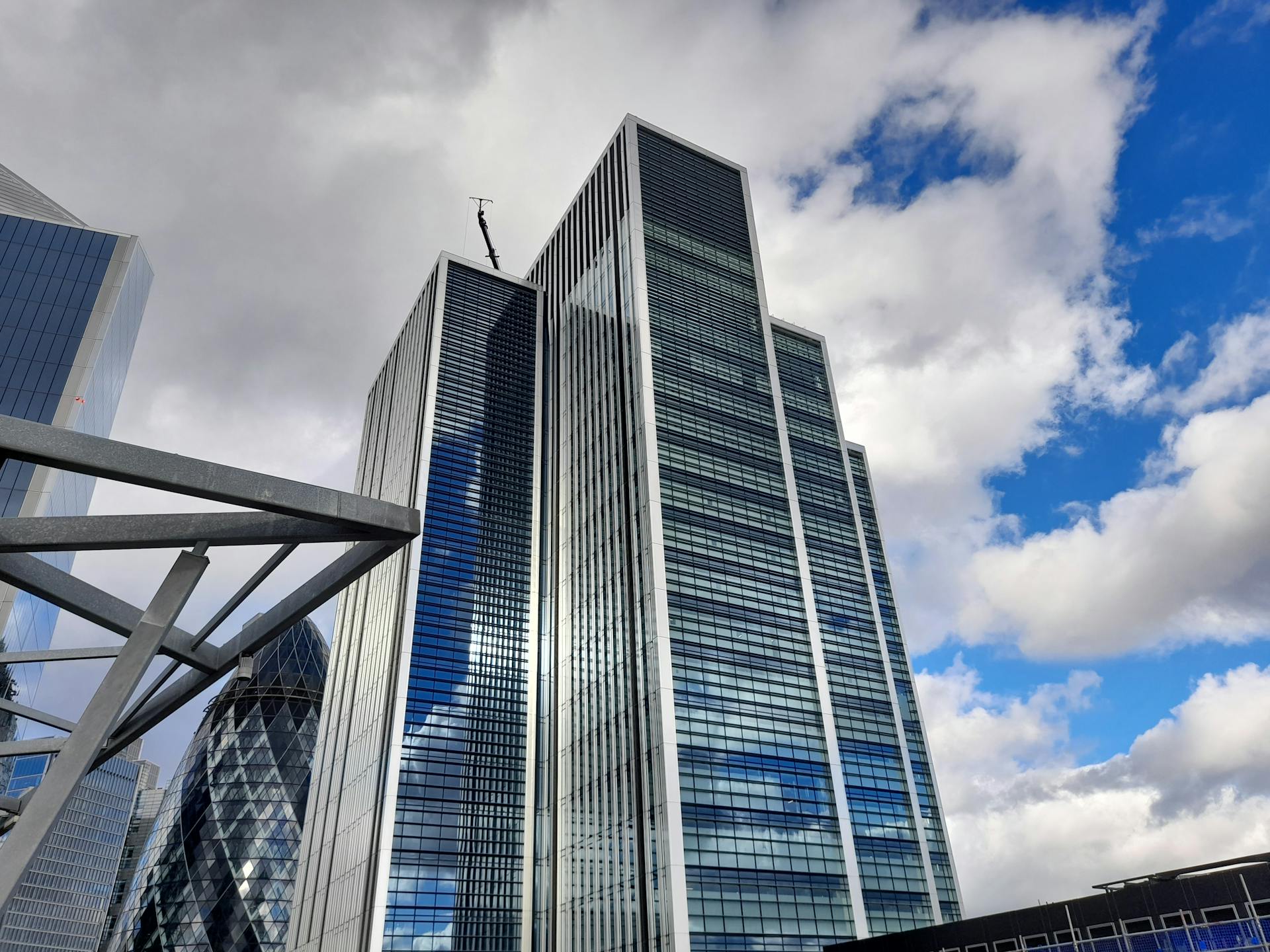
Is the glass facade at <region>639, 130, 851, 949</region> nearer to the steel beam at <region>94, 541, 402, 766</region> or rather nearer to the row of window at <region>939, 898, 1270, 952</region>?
the row of window at <region>939, 898, 1270, 952</region>

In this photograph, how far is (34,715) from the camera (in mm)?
28844

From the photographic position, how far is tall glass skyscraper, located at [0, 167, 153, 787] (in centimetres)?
7512

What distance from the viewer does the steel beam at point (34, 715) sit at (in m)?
26.8

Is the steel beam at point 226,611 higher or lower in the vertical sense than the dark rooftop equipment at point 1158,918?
higher

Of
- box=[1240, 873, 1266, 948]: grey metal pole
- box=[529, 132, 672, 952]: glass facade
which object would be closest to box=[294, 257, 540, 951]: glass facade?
box=[529, 132, 672, 952]: glass facade

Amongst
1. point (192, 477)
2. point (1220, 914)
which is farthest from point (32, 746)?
point (1220, 914)

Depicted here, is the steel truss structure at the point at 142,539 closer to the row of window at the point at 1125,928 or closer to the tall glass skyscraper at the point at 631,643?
the row of window at the point at 1125,928

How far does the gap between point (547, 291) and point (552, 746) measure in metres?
58.3

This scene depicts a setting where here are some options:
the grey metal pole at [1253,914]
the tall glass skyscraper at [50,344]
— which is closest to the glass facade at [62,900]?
the tall glass skyscraper at [50,344]

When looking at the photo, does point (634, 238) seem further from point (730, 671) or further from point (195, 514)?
point (195, 514)

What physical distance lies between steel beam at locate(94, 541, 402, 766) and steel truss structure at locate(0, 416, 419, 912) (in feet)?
0.18

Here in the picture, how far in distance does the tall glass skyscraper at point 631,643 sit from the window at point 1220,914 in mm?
35461

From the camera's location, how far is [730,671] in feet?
240

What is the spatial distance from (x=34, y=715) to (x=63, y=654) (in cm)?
538
